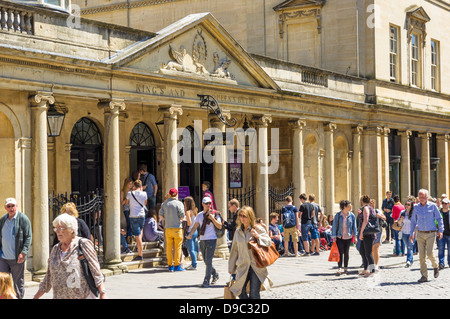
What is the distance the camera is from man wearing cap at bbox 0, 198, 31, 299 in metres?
11.9

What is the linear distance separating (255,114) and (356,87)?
685 cm

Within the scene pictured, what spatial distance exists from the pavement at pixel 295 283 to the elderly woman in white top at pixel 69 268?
5426mm

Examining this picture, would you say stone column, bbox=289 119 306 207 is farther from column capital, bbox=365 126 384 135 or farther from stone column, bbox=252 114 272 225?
column capital, bbox=365 126 384 135

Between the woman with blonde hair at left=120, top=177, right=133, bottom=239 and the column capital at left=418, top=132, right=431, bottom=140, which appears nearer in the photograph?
the woman with blonde hair at left=120, top=177, right=133, bottom=239

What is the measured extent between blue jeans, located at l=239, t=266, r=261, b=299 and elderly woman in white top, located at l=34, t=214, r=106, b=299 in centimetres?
322

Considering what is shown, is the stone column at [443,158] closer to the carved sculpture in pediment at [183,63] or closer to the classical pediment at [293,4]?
the classical pediment at [293,4]

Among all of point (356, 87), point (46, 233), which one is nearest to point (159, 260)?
point (46, 233)

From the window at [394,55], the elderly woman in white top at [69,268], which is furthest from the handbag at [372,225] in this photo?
Result: the window at [394,55]

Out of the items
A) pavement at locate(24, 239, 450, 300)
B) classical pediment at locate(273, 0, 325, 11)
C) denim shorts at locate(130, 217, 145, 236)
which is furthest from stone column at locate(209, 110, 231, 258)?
classical pediment at locate(273, 0, 325, 11)

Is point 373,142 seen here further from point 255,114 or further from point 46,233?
point 46,233

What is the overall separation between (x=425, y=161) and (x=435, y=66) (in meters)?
4.68

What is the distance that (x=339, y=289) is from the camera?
14.6 m

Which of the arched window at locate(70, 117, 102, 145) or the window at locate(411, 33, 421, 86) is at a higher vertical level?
the window at locate(411, 33, 421, 86)

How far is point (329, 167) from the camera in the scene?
26.3 meters
